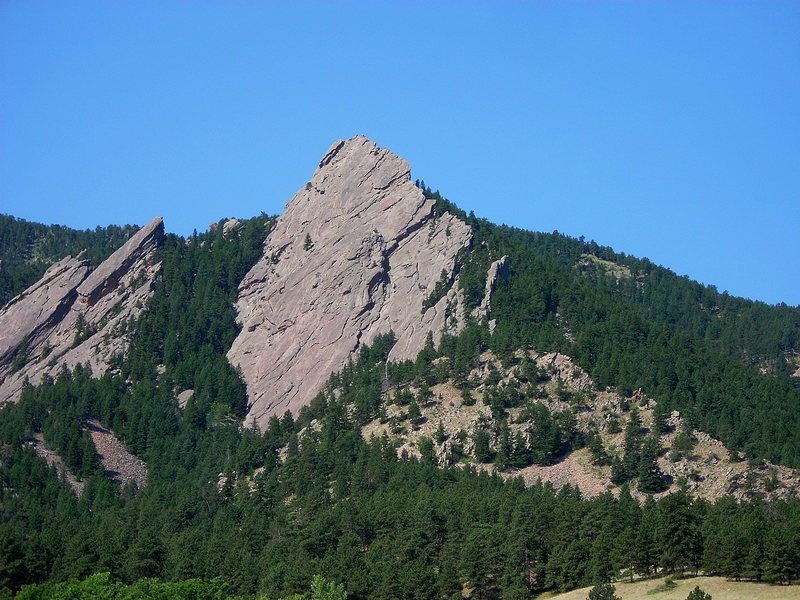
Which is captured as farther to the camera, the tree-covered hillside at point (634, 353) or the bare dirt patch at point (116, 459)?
the bare dirt patch at point (116, 459)

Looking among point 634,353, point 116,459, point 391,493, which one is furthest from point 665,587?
point 116,459

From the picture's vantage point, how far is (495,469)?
149 metres

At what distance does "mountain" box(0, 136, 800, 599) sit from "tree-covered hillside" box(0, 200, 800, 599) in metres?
0.34

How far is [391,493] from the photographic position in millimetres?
140625

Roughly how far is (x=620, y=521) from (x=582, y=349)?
5314cm

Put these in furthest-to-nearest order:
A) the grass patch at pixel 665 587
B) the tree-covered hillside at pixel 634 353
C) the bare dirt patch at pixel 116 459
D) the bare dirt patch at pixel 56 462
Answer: the bare dirt patch at pixel 116 459 → the bare dirt patch at pixel 56 462 → the tree-covered hillside at pixel 634 353 → the grass patch at pixel 665 587

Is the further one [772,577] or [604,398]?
[604,398]

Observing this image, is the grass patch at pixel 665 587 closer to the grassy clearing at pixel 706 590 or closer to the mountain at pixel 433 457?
the grassy clearing at pixel 706 590

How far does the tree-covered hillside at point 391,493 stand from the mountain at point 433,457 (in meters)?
0.34

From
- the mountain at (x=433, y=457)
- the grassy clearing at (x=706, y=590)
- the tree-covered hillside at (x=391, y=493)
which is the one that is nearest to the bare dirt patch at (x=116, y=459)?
the mountain at (x=433, y=457)

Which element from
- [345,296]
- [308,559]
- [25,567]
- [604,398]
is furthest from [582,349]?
[25,567]

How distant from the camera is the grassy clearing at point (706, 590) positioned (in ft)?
311

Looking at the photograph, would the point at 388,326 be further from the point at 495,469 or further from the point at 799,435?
the point at 799,435

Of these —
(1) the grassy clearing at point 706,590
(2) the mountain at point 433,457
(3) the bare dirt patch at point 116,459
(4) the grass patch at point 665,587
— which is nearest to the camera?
Result: (1) the grassy clearing at point 706,590
